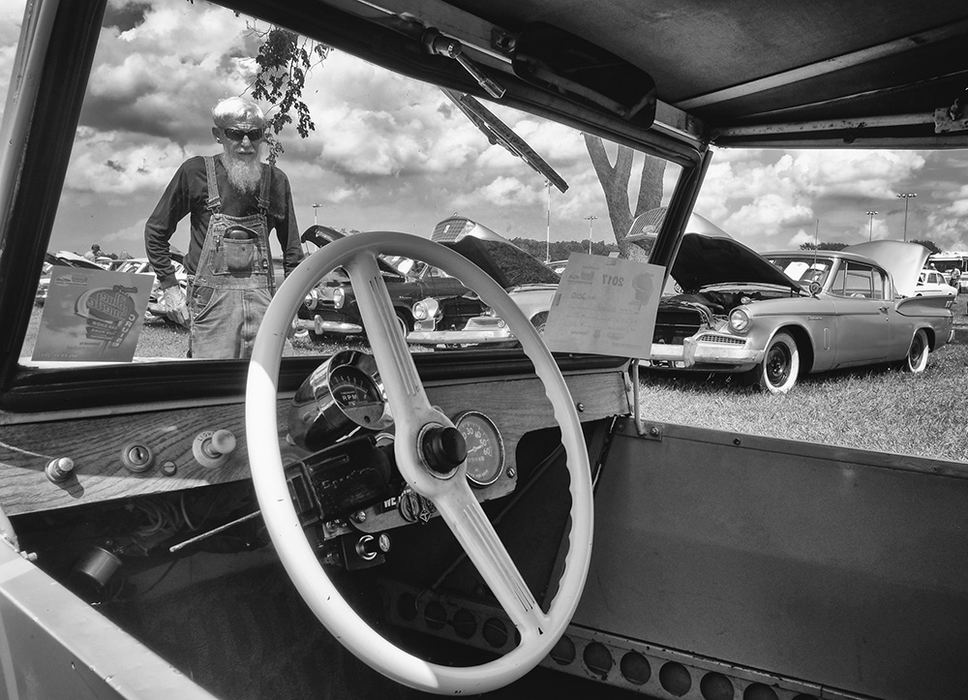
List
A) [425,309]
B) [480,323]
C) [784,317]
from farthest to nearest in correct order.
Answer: [784,317], [480,323], [425,309]

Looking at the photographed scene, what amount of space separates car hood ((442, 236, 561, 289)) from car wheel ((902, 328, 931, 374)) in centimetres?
773

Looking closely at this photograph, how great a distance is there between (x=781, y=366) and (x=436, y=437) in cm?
646

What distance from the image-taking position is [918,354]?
890 cm

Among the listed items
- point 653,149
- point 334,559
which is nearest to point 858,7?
point 653,149

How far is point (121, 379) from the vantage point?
4.33 feet

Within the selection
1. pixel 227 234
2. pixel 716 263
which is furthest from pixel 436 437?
pixel 716 263

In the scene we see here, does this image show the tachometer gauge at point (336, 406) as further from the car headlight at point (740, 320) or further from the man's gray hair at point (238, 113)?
the car headlight at point (740, 320)

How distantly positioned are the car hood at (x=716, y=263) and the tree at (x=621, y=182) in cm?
25

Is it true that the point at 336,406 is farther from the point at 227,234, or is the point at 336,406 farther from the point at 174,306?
the point at 227,234

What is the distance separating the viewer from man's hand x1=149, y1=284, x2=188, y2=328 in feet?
4.62

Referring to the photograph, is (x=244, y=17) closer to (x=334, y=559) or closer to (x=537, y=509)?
(x=334, y=559)

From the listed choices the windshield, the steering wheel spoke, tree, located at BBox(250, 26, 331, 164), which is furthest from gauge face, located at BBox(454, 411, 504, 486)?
tree, located at BBox(250, 26, 331, 164)

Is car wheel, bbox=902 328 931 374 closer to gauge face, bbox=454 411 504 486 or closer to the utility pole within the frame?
the utility pole

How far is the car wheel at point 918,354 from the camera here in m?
8.59
